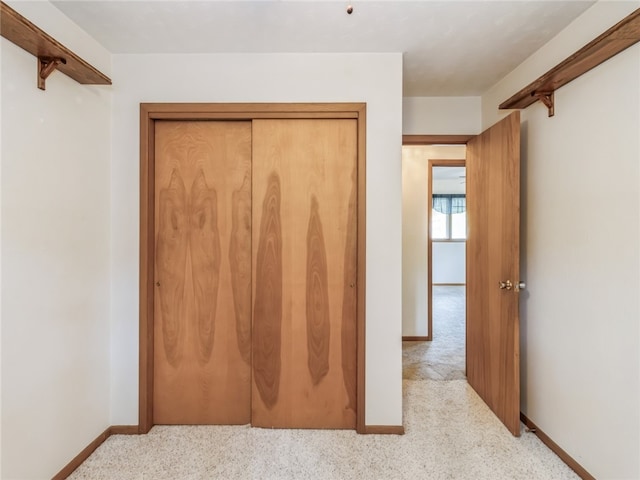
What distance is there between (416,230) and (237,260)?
2.80 meters

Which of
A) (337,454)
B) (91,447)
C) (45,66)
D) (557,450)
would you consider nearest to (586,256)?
(557,450)

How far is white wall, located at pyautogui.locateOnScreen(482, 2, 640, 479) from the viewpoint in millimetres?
1497

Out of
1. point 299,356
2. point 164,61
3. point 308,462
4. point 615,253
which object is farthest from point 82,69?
point 615,253

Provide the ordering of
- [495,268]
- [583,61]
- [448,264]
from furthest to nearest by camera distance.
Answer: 1. [448,264]
2. [495,268]
3. [583,61]

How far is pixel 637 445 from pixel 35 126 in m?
3.21

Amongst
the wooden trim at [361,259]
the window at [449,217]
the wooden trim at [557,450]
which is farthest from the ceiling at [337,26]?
the window at [449,217]

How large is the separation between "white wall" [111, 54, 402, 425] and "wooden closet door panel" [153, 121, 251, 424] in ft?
0.58

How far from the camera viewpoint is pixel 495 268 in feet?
7.80

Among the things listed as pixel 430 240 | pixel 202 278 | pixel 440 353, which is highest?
pixel 430 240

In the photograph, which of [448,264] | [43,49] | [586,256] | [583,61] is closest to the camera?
[43,49]

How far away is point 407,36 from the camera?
191cm

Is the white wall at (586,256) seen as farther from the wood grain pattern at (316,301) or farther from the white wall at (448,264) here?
the white wall at (448,264)

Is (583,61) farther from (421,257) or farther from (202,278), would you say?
(421,257)

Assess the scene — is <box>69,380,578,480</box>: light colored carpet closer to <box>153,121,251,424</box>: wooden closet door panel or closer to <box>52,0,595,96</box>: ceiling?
<box>153,121,251,424</box>: wooden closet door panel
